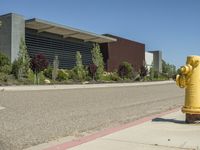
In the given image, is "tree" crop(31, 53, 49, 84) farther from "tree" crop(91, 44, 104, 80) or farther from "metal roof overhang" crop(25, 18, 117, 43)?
"tree" crop(91, 44, 104, 80)

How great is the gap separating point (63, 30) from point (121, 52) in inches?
851

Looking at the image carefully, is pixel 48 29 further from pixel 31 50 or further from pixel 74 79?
pixel 74 79

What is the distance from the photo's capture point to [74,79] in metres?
47.3

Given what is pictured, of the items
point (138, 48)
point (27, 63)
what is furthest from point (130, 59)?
point (27, 63)

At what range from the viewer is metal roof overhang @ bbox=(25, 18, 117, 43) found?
50125mm

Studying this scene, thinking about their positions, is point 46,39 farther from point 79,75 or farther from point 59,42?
point 79,75

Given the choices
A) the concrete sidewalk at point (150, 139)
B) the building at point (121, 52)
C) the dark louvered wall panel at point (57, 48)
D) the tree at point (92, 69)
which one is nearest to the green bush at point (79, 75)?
the tree at point (92, 69)

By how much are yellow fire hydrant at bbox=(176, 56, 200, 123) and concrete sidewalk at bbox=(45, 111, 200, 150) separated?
13.7 inches

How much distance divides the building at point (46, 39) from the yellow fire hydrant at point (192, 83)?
38846mm

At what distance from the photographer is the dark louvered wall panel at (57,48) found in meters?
54.5

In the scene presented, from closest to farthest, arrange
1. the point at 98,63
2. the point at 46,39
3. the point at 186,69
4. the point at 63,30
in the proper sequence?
1. the point at 186,69
2. the point at 98,63
3. the point at 63,30
4. the point at 46,39

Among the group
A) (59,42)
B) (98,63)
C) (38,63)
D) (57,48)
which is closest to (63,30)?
(57,48)

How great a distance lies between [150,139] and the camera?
25.9 ft

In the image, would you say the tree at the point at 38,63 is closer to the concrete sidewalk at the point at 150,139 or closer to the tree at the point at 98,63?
the tree at the point at 98,63
